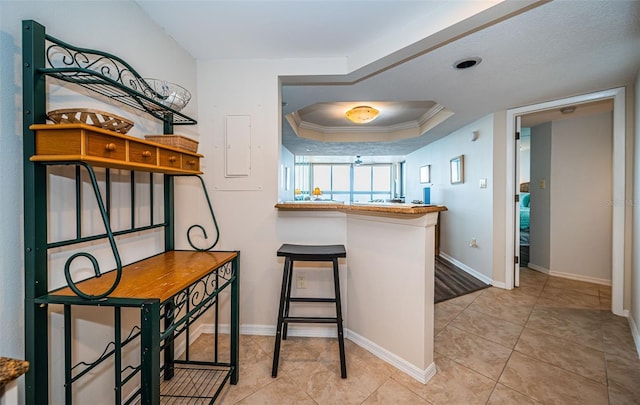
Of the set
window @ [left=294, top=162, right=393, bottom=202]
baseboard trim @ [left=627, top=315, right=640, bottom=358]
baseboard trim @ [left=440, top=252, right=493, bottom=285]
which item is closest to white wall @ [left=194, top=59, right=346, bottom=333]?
baseboard trim @ [left=627, top=315, right=640, bottom=358]

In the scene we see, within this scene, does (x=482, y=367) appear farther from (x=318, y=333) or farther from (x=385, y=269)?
(x=318, y=333)

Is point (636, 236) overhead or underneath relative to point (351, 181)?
underneath

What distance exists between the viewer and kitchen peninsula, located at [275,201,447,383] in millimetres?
1501

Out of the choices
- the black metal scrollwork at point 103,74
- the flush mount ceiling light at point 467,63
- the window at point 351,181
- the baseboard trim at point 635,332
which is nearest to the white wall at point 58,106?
the black metal scrollwork at point 103,74

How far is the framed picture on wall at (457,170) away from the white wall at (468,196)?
Result: 0.19 ft

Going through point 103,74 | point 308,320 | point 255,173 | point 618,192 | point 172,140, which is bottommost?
point 308,320

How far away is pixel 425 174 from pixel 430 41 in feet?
13.6

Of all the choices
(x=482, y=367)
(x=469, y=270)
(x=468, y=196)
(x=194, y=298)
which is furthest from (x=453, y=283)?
(x=194, y=298)

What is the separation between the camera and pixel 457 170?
3918mm

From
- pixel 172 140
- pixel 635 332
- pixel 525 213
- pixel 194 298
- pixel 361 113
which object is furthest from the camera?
pixel 525 213

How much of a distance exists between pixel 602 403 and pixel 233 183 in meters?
2.59

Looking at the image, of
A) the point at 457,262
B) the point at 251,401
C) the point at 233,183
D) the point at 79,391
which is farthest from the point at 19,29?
the point at 457,262

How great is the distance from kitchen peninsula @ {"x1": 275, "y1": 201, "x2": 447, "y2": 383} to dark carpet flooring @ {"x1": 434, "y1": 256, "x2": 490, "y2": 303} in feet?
4.07

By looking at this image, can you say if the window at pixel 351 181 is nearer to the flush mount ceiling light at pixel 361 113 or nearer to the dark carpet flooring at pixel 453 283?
the dark carpet flooring at pixel 453 283
